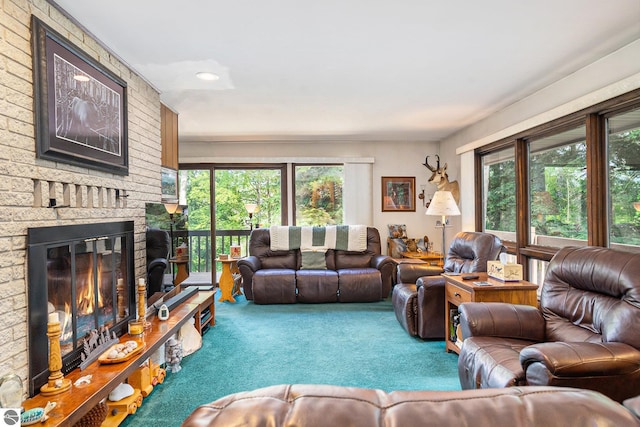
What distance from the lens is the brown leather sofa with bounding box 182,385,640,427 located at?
58cm

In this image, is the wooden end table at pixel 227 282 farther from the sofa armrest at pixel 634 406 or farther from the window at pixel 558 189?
the sofa armrest at pixel 634 406

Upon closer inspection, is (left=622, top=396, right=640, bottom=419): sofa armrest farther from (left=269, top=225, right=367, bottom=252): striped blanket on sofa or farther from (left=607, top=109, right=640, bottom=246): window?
(left=269, top=225, right=367, bottom=252): striped blanket on sofa

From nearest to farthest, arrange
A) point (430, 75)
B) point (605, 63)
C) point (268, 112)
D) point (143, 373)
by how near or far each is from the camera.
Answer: point (143, 373) < point (605, 63) < point (430, 75) < point (268, 112)

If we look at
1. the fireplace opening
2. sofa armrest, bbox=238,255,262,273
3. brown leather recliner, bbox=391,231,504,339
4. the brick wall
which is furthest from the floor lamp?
the brick wall

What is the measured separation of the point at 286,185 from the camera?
5965 millimetres

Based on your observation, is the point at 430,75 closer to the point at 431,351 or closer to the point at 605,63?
the point at 605,63

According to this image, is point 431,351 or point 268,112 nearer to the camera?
point 431,351

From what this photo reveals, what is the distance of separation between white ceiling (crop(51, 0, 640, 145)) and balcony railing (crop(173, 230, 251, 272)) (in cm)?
229

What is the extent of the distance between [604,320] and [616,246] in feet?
3.62

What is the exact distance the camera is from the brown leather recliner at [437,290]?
10.8 feet

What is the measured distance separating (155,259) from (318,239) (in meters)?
2.64

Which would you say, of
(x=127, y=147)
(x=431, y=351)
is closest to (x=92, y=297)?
(x=127, y=147)

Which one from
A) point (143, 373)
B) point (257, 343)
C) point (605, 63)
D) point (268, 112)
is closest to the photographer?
point (143, 373)

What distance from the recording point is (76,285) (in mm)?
2189
